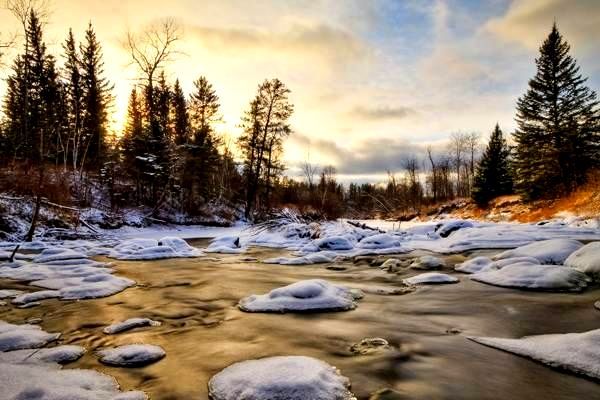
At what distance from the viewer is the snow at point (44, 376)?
89.7 inches

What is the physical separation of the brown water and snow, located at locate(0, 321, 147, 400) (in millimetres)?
146

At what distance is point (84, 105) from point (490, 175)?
3494 cm

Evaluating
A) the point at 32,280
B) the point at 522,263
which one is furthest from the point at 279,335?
the point at 32,280

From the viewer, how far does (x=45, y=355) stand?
9.95 ft

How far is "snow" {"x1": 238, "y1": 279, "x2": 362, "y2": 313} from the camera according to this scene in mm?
4434

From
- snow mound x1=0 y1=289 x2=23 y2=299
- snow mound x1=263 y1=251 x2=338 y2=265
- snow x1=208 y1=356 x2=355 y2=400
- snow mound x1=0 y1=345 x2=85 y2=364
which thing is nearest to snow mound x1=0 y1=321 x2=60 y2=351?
snow mound x1=0 y1=345 x2=85 y2=364

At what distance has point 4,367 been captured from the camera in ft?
8.84

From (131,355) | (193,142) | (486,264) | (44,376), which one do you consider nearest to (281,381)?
(131,355)

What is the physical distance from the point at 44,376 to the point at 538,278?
571cm

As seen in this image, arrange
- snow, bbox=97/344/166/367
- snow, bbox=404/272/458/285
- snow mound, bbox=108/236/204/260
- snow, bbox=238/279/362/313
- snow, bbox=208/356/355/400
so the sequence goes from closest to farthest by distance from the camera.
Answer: snow, bbox=208/356/355/400 < snow, bbox=97/344/166/367 < snow, bbox=238/279/362/313 < snow, bbox=404/272/458/285 < snow mound, bbox=108/236/204/260

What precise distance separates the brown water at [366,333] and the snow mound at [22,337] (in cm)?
17

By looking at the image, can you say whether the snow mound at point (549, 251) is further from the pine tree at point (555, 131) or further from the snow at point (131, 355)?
the pine tree at point (555, 131)

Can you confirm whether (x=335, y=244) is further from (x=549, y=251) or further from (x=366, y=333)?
(x=366, y=333)

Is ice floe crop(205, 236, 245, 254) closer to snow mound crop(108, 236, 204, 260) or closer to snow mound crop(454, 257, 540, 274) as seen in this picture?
snow mound crop(108, 236, 204, 260)
